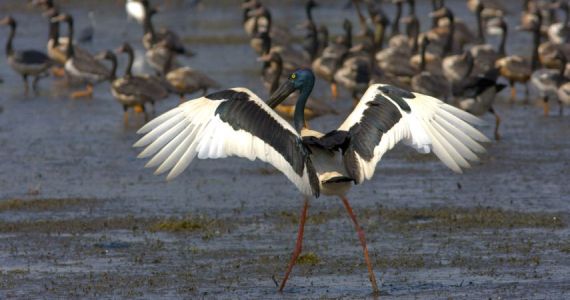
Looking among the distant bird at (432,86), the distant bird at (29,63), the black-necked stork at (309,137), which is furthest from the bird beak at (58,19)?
the black-necked stork at (309,137)

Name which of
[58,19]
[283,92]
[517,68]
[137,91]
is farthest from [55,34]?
[283,92]

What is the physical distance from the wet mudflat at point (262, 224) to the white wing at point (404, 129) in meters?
0.81

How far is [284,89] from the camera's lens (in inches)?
340

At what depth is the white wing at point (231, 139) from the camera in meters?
7.58

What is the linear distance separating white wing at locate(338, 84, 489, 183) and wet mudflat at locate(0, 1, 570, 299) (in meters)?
0.81

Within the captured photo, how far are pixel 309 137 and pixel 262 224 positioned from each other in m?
2.63

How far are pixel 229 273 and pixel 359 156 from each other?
4.25 feet

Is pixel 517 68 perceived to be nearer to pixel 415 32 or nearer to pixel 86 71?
pixel 415 32

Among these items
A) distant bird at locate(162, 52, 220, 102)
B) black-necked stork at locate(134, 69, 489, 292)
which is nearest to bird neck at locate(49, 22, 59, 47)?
distant bird at locate(162, 52, 220, 102)

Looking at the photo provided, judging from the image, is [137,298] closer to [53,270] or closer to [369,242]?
[53,270]

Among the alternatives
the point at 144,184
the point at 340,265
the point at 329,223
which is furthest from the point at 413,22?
the point at 340,265

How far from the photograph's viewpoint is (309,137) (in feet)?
25.3

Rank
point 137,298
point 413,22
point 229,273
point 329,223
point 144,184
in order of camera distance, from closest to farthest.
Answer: point 137,298 → point 229,273 → point 329,223 → point 144,184 → point 413,22

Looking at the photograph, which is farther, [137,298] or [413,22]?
[413,22]
